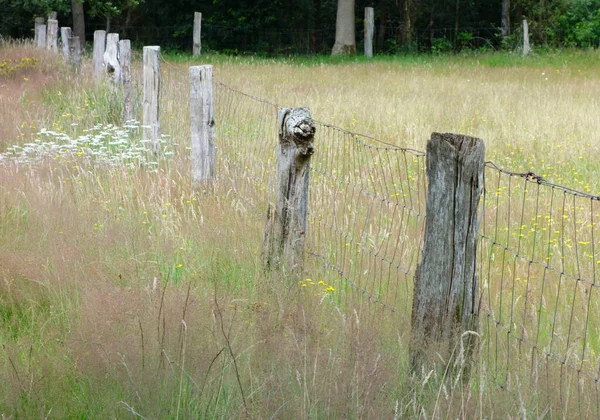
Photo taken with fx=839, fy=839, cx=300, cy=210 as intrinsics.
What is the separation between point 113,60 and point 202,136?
4848 millimetres

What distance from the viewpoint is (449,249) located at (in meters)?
3.45

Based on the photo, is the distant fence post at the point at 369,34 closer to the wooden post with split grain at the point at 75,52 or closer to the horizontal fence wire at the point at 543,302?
the wooden post with split grain at the point at 75,52

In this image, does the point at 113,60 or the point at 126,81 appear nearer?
the point at 126,81

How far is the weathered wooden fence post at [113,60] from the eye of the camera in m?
11.5

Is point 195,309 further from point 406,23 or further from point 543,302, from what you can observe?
point 406,23

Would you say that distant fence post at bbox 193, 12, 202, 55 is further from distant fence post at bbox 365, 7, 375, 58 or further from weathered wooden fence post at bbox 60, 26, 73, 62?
weathered wooden fence post at bbox 60, 26, 73, 62

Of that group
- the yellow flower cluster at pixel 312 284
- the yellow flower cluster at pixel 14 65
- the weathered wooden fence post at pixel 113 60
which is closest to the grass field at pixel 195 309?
the yellow flower cluster at pixel 312 284

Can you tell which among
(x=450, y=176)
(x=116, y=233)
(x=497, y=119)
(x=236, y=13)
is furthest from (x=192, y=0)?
(x=450, y=176)

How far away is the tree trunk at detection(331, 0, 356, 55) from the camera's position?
3335cm

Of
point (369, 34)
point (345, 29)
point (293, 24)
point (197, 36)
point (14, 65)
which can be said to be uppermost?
point (293, 24)

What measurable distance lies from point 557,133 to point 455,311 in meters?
8.22

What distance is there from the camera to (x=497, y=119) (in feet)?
→ 41.0

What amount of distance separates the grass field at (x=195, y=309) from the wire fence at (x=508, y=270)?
0.03 m

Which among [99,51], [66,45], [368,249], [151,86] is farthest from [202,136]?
[66,45]
